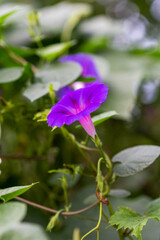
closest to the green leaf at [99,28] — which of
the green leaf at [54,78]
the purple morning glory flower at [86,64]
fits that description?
the purple morning glory flower at [86,64]

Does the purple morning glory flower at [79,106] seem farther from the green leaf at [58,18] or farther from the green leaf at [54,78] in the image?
the green leaf at [58,18]

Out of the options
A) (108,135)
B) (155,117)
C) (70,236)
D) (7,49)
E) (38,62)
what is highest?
(7,49)

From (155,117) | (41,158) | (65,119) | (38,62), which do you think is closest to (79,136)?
(41,158)

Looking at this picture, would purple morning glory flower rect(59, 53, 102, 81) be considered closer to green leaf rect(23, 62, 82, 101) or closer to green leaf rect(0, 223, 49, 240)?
green leaf rect(23, 62, 82, 101)

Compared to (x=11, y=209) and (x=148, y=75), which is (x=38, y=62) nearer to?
(x=148, y=75)

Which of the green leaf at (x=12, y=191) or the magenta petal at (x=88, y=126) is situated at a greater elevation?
the magenta petal at (x=88, y=126)

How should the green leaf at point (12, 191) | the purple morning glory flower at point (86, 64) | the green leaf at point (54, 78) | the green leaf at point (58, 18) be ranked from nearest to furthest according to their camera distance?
the green leaf at point (12, 191) → the green leaf at point (54, 78) → the purple morning glory flower at point (86, 64) → the green leaf at point (58, 18)

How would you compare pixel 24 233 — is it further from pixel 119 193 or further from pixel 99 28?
pixel 99 28
